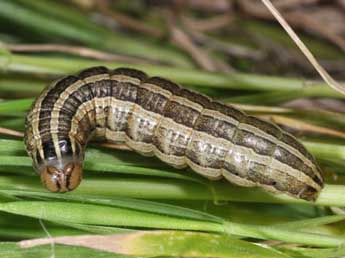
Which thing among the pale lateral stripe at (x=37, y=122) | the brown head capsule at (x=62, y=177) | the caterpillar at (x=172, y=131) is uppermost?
the caterpillar at (x=172, y=131)

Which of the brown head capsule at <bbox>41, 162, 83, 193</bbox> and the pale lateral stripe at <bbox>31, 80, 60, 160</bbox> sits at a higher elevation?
the pale lateral stripe at <bbox>31, 80, 60, 160</bbox>

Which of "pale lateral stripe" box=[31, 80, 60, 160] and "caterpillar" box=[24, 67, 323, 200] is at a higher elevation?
"caterpillar" box=[24, 67, 323, 200]

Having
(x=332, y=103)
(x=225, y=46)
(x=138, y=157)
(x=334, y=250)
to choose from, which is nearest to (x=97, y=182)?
(x=138, y=157)

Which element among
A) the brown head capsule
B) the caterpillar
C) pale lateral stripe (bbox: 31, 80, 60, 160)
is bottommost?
the brown head capsule

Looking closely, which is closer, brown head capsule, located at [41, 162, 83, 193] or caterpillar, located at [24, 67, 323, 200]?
brown head capsule, located at [41, 162, 83, 193]

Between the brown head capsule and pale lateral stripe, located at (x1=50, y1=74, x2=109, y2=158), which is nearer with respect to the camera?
the brown head capsule

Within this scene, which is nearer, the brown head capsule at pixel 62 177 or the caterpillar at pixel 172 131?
the brown head capsule at pixel 62 177

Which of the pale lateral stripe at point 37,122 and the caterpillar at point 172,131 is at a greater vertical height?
the caterpillar at point 172,131

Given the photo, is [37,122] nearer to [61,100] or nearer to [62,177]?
[61,100]

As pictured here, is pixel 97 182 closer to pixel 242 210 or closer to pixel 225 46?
pixel 242 210
